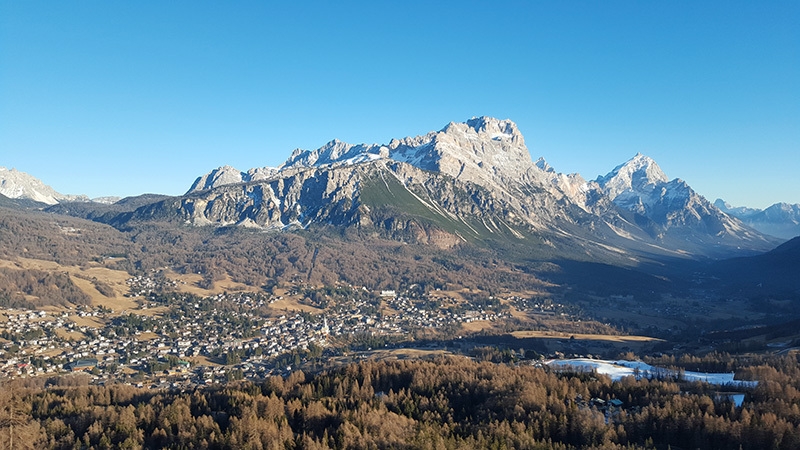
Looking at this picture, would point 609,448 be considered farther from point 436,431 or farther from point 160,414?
point 160,414

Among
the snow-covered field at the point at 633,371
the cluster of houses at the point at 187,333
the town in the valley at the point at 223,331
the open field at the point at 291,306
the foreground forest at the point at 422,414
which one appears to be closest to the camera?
the foreground forest at the point at 422,414

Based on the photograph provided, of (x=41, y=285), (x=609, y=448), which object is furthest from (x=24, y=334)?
(x=609, y=448)

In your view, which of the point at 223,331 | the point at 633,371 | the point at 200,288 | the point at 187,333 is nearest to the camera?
the point at 633,371

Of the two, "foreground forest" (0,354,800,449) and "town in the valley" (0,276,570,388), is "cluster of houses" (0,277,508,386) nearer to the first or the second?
"town in the valley" (0,276,570,388)

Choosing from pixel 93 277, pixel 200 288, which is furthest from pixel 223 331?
pixel 93 277

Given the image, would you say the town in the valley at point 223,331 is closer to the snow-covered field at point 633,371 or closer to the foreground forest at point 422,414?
the foreground forest at point 422,414

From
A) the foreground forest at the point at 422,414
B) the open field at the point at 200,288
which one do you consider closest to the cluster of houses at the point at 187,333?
the open field at the point at 200,288

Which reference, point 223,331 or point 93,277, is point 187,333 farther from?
point 93,277
